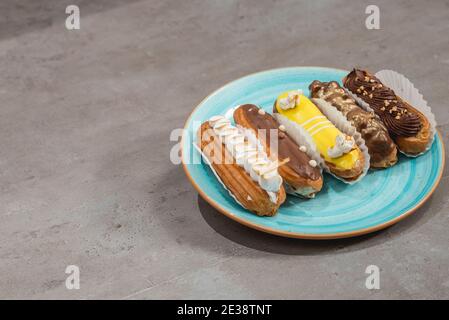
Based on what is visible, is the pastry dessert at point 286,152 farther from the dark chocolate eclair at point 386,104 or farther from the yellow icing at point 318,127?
the dark chocolate eclair at point 386,104

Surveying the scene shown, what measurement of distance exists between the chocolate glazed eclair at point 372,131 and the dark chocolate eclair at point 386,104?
0.03 metres

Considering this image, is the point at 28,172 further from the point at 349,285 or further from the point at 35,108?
the point at 349,285

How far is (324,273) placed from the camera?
73.9 inches

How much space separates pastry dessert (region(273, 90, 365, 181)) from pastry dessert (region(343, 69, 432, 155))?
0.14 m

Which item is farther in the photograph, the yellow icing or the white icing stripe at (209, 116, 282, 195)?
the yellow icing

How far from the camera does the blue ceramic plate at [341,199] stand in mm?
1913

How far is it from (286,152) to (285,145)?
0.10 ft

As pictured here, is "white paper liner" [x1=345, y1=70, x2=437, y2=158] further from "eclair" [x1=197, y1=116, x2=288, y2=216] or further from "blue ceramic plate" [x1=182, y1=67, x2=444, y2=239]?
"eclair" [x1=197, y1=116, x2=288, y2=216]

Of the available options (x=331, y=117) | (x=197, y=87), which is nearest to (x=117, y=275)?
(x=331, y=117)

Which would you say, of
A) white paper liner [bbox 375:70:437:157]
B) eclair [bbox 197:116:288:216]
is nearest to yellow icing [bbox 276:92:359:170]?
eclair [bbox 197:116:288:216]

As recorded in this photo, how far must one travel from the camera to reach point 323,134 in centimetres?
205

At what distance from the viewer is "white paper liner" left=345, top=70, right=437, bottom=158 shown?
2.17 m

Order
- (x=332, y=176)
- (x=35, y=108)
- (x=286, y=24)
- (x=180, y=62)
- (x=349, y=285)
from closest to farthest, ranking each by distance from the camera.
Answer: (x=349, y=285) < (x=332, y=176) < (x=35, y=108) < (x=180, y=62) < (x=286, y=24)

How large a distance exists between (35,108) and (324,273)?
1.26 meters
